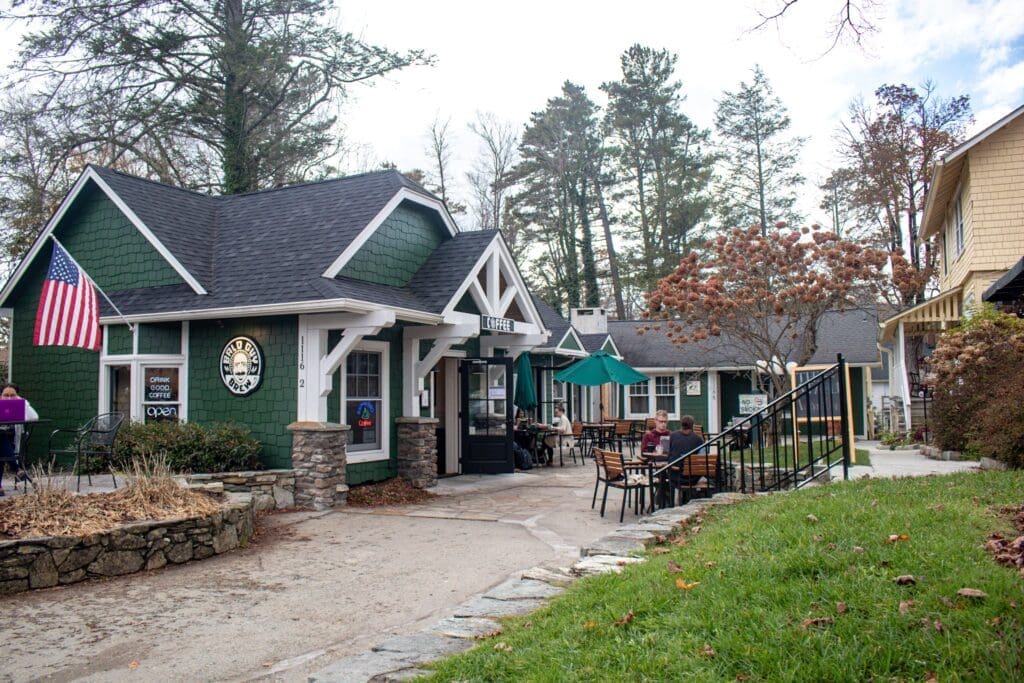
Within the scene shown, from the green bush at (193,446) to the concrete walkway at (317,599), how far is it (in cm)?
77

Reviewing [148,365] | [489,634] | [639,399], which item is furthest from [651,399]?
[489,634]

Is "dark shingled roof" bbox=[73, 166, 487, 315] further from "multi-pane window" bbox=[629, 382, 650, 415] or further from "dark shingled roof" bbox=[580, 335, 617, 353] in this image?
"multi-pane window" bbox=[629, 382, 650, 415]

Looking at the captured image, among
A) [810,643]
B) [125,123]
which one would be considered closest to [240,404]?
[810,643]

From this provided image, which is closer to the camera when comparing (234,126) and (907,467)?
(907,467)

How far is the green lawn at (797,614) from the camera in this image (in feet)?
11.8

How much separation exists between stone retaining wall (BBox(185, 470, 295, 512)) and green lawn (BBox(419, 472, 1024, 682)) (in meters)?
6.72

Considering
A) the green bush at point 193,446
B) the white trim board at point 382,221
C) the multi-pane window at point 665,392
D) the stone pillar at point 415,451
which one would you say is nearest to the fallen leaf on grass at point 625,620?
the green bush at point 193,446

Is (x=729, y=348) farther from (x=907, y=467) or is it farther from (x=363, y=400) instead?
(x=363, y=400)

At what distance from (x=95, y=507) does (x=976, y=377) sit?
1187 centimetres

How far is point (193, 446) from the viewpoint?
442 inches

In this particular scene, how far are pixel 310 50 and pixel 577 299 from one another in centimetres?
1560

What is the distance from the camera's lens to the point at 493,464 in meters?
15.6

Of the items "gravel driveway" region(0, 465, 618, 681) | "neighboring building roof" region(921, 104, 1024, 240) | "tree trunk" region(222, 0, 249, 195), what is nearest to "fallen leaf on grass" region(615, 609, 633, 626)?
"gravel driveway" region(0, 465, 618, 681)

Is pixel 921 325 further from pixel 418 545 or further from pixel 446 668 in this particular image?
pixel 446 668
